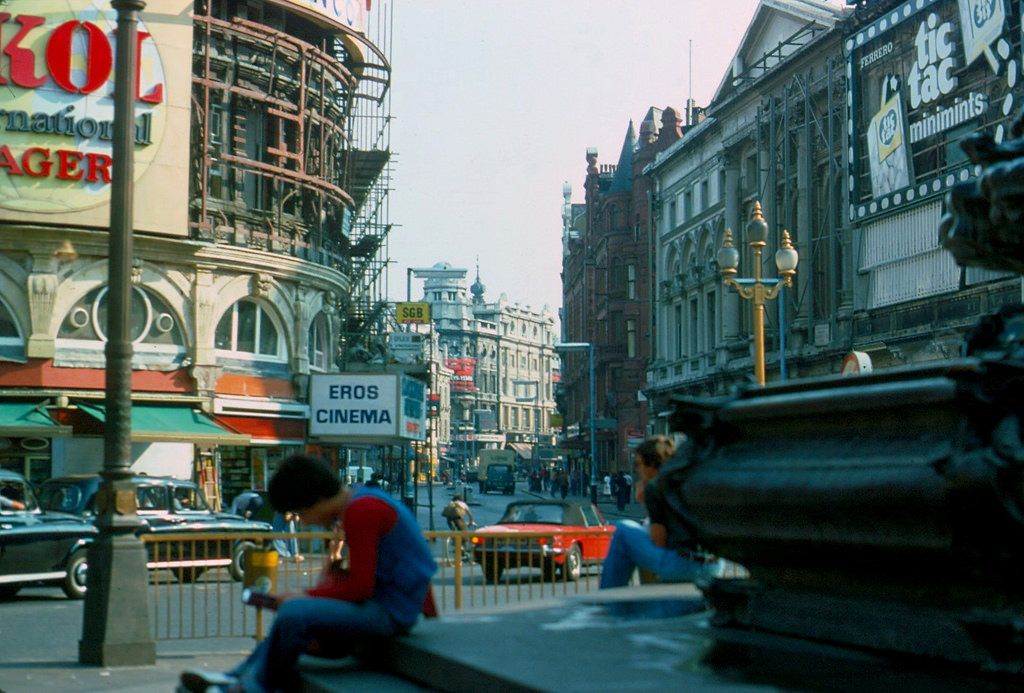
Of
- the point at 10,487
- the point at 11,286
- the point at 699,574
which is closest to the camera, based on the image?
the point at 699,574

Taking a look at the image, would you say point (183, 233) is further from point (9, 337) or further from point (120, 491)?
point (120, 491)

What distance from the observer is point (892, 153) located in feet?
122

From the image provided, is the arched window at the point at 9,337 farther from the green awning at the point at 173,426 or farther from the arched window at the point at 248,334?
the arched window at the point at 248,334

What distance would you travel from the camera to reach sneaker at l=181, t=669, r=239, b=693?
5742 mm

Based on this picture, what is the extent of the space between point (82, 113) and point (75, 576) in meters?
17.8

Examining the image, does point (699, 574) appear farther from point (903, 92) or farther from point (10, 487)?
point (903, 92)

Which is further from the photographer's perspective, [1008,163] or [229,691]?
[229,691]

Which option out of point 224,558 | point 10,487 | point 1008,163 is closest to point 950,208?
point 1008,163

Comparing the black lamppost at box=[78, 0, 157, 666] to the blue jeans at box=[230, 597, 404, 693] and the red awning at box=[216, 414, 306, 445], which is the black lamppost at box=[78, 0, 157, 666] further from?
the red awning at box=[216, 414, 306, 445]

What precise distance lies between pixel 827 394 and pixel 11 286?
30807 mm

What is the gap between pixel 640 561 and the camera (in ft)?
25.1

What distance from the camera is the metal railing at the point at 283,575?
12680 mm

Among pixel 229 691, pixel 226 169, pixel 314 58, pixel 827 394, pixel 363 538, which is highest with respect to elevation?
pixel 314 58

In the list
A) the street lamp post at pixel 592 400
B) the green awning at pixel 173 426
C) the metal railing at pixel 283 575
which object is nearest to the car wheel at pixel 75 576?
the metal railing at pixel 283 575
